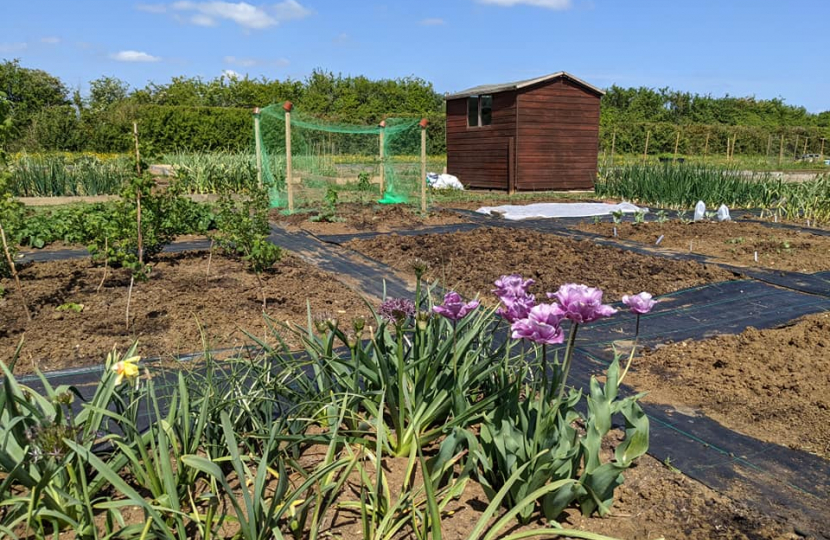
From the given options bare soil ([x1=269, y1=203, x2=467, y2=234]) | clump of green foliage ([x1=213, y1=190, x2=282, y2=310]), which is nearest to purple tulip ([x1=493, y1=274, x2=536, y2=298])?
clump of green foliage ([x1=213, y1=190, x2=282, y2=310])

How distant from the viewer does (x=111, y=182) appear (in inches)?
453

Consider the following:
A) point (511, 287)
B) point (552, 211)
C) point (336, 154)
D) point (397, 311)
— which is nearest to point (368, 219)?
point (552, 211)

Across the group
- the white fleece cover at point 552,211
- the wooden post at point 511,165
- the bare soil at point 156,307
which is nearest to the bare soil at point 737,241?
the white fleece cover at point 552,211

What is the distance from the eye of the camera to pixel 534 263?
6.20 m

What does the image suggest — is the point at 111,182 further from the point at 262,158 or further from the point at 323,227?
the point at 323,227

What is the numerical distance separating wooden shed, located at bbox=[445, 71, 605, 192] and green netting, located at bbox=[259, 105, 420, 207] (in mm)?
2935

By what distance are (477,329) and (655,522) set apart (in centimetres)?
84

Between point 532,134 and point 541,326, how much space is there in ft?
46.8

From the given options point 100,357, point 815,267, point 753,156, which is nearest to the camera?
point 100,357

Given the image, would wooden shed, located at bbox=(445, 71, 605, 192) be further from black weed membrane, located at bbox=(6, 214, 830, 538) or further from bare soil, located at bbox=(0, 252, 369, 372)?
bare soil, located at bbox=(0, 252, 369, 372)

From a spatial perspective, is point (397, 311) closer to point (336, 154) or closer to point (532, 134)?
point (336, 154)

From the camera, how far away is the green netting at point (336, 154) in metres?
11.6

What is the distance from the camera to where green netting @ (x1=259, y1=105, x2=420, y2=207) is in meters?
11.6

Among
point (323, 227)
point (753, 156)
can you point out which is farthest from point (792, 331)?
point (753, 156)
